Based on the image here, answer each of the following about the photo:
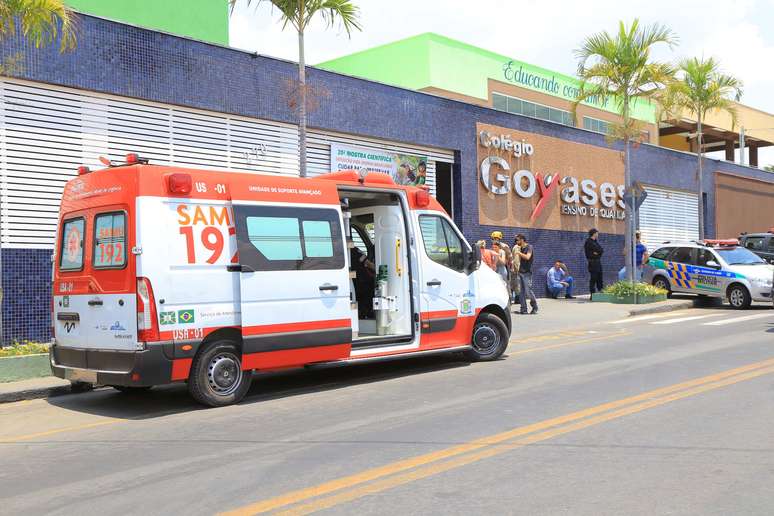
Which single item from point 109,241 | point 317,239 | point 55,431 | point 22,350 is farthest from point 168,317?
point 22,350

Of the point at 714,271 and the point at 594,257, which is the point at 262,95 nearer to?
the point at 594,257

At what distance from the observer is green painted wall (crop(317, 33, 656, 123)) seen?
33156mm

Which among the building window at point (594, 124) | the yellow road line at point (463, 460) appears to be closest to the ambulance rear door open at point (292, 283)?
the yellow road line at point (463, 460)

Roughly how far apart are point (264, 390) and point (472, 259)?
352cm

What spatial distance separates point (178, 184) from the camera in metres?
8.06

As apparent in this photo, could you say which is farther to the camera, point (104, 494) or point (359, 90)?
point (359, 90)

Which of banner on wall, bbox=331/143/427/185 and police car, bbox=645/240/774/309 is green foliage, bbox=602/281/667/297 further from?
banner on wall, bbox=331/143/427/185

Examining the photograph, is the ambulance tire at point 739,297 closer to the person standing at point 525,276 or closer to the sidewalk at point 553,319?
the sidewalk at point 553,319

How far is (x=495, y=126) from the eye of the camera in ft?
72.7

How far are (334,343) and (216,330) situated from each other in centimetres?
157

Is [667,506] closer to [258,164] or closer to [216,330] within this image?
[216,330]

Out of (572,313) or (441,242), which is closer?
(441,242)

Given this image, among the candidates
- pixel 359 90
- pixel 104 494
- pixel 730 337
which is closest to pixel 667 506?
pixel 104 494

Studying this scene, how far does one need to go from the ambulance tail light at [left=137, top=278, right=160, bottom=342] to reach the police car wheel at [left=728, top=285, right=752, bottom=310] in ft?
53.5
